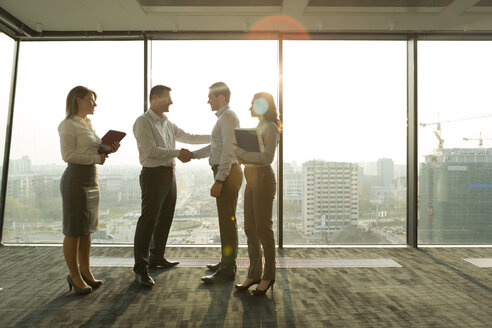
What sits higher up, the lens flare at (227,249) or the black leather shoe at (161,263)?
the lens flare at (227,249)

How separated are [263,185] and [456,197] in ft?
10.2

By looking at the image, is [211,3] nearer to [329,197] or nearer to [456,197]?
[329,197]

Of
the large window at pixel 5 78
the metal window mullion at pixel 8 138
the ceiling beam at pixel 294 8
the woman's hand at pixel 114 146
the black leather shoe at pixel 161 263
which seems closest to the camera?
the woman's hand at pixel 114 146

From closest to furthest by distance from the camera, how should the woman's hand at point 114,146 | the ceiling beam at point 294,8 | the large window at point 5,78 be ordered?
the woman's hand at point 114,146, the ceiling beam at point 294,8, the large window at point 5,78

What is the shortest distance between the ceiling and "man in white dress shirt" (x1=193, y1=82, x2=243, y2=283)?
1357mm

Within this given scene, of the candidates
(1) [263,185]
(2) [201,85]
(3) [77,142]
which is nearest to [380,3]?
(2) [201,85]

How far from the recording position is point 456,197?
4.35 m

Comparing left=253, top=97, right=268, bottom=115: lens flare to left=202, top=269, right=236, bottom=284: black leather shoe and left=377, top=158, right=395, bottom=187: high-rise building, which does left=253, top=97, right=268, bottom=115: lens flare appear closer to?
left=202, top=269, right=236, bottom=284: black leather shoe

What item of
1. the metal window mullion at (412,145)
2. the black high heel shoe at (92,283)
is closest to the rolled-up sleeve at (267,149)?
the black high heel shoe at (92,283)

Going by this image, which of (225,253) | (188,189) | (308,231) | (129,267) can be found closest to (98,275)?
(129,267)

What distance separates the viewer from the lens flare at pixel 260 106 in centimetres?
260

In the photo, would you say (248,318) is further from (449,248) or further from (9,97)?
(9,97)

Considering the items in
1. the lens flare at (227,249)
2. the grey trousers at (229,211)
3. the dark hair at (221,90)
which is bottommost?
the lens flare at (227,249)

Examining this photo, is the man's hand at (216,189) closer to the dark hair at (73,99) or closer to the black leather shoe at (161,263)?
the black leather shoe at (161,263)
